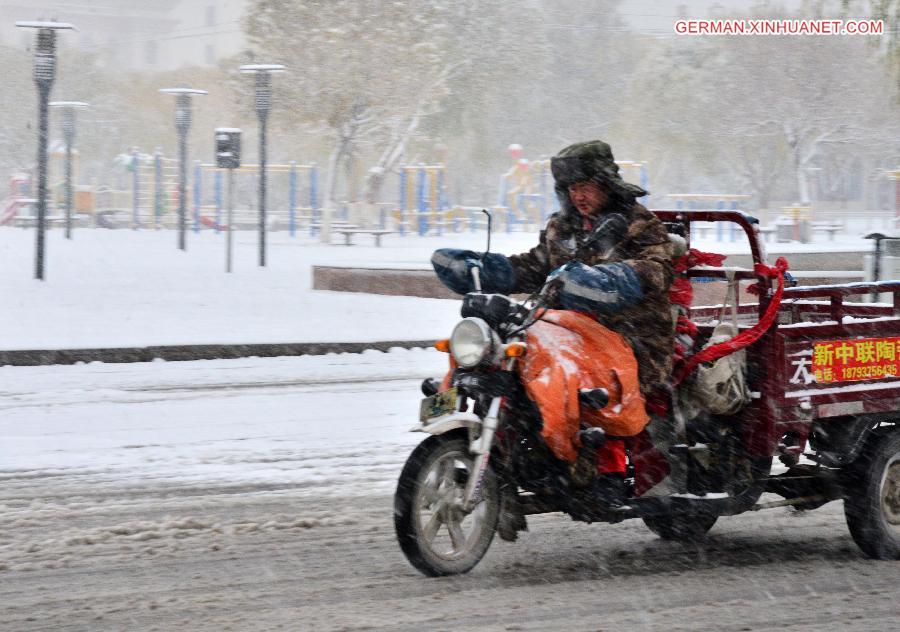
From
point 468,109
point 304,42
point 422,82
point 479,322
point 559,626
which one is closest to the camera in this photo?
point 559,626

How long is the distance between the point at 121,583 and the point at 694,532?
8.58 ft

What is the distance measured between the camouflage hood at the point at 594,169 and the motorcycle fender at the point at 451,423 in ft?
3.58

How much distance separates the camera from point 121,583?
19.3 ft

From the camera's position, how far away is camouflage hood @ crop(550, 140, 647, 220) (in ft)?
20.2

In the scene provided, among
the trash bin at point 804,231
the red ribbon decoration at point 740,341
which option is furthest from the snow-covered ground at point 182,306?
the trash bin at point 804,231

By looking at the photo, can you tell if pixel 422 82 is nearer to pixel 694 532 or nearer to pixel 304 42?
pixel 304 42

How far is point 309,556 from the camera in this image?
6469 millimetres

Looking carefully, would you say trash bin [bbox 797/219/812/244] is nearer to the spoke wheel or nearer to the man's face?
the spoke wheel

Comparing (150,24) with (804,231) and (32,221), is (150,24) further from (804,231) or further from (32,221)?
(804,231)

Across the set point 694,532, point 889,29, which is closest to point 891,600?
point 694,532

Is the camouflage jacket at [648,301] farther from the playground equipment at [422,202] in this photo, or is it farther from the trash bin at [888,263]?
the playground equipment at [422,202]

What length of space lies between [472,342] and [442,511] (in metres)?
0.68

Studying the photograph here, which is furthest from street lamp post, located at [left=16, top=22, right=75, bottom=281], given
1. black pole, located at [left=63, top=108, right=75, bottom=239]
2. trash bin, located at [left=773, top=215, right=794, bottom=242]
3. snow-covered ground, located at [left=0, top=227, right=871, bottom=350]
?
trash bin, located at [left=773, top=215, right=794, bottom=242]

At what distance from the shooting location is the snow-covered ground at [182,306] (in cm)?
1627
